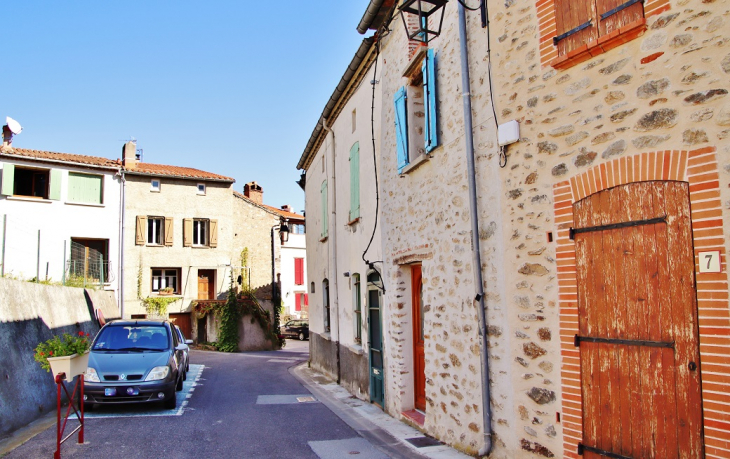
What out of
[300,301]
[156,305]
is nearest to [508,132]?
[156,305]

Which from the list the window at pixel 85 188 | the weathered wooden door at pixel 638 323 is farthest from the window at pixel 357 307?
the window at pixel 85 188

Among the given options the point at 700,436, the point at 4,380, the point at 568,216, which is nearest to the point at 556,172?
the point at 568,216

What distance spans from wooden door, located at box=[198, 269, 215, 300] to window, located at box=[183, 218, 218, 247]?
1504 mm

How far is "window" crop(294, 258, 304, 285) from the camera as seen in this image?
3906 centimetres

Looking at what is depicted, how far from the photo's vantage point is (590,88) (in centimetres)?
498

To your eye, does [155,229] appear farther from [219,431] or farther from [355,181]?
[219,431]

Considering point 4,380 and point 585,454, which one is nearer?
point 585,454

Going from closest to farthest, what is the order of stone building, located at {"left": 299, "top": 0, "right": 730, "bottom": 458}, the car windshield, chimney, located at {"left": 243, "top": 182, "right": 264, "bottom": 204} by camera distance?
stone building, located at {"left": 299, "top": 0, "right": 730, "bottom": 458} → the car windshield → chimney, located at {"left": 243, "top": 182, "right": 264, "bottom": 204}

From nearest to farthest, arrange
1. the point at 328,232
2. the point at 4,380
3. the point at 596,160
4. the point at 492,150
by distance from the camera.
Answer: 1. the point at 596,160
2. the point at 492,150
3. the point at 4,380
4. the point at 328,232

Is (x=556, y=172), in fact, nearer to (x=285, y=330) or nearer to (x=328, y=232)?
(x=328, y=232)

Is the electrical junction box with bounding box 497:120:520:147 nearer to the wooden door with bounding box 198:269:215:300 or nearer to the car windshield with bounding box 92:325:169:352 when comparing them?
the car windshield with bounding box 92:325:169:352

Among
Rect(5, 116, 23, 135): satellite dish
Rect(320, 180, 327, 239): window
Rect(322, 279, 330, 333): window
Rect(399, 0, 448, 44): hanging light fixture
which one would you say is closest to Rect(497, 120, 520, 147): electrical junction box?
Rect(399, 0, 448, 44): hanging light fixture

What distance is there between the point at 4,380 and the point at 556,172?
827 centimetres

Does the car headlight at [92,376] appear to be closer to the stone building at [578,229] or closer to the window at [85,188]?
the stone building at [578,229]
